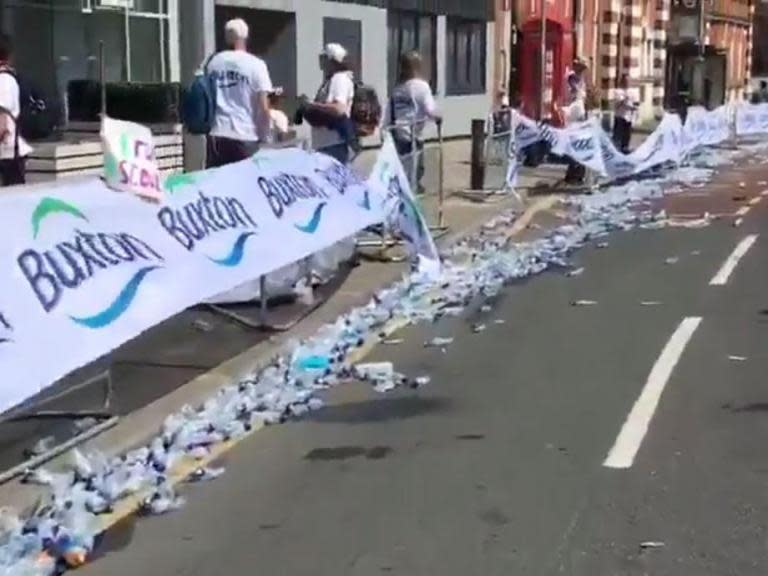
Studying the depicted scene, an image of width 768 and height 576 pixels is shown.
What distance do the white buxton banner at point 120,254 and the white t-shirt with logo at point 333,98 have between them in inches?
119

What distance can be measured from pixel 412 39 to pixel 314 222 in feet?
81.1

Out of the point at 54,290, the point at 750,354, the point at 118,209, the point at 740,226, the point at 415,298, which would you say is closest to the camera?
the point at 54,290

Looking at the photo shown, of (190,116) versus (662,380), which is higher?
(190,116)

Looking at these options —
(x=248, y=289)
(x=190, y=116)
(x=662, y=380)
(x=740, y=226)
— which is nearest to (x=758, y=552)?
(x=662, y=380)

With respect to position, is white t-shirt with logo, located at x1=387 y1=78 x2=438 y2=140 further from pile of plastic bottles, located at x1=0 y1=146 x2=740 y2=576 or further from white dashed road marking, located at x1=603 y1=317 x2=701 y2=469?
white dashed road marking, located at x1=603 y1=317 x2=701 y2=469

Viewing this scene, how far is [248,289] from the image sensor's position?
37.2 ft

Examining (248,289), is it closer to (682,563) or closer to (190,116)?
(190,116)

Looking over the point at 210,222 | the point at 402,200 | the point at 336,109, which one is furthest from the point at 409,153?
the point at 210,222

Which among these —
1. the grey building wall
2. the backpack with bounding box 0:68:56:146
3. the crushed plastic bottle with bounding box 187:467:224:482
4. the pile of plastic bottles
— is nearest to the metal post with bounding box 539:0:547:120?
the grey building wall

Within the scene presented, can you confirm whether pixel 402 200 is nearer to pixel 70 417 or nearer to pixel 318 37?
pixel 70 417

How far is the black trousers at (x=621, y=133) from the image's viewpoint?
27764 mm

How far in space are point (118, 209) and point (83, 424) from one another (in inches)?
44.0

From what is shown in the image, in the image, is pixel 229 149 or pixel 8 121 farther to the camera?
pixel 229 149

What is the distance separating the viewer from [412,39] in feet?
115
